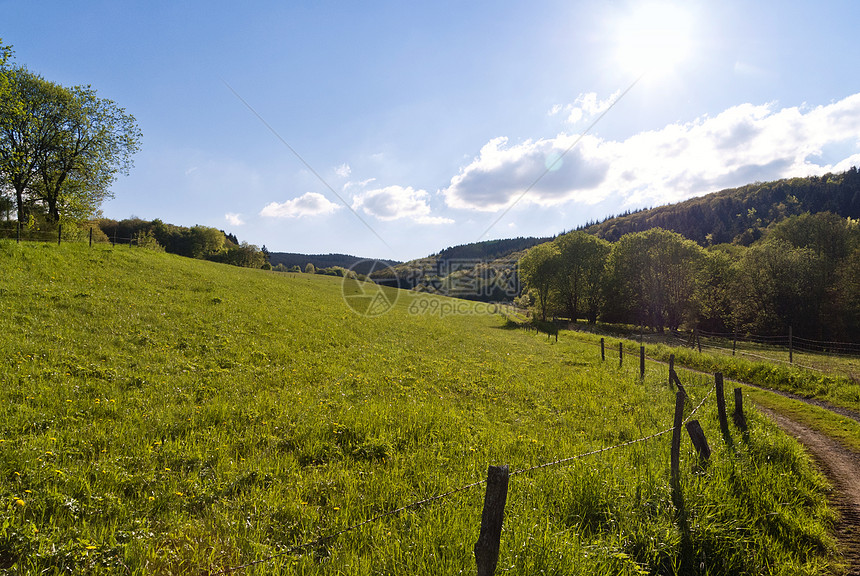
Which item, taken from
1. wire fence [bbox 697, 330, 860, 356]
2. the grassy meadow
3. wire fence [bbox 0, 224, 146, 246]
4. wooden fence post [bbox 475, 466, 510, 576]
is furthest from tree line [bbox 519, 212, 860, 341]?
wooden fence post [bbox 475, 466, 510, 576]

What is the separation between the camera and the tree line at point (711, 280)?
49656 mm

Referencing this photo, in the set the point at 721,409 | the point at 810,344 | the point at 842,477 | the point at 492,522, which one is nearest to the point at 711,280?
the point at 810,344

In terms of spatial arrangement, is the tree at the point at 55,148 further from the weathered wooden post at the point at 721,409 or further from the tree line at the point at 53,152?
the weathered wooden post at the point at 721,409

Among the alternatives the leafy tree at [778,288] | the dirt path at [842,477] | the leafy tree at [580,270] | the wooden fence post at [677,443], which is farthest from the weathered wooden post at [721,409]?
the leafy tree at [778,288]

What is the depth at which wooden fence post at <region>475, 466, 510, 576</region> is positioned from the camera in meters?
3.60

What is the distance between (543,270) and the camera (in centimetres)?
6550

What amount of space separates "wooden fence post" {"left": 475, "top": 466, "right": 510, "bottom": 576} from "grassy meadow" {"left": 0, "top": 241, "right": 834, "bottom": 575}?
0.96 metres

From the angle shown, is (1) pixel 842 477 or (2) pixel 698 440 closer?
(2) pixel 698 440

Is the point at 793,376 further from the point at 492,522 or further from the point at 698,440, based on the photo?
the point at 492,522

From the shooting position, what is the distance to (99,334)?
560 inches

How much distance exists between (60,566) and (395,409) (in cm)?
766

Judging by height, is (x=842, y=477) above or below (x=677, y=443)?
below

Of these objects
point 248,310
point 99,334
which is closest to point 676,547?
point 99,334

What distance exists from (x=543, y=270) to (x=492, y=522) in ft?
215
